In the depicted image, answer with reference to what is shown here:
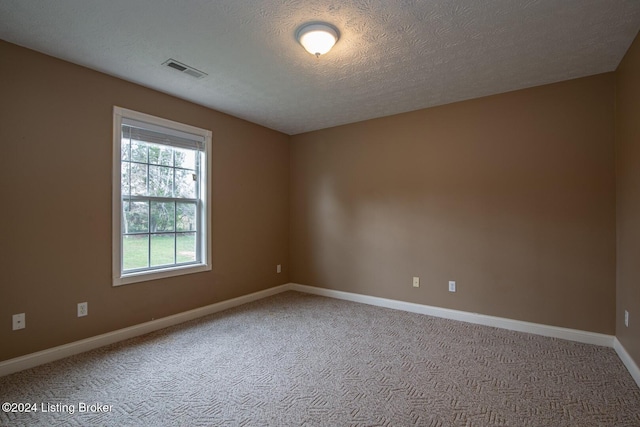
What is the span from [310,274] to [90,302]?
2868mm

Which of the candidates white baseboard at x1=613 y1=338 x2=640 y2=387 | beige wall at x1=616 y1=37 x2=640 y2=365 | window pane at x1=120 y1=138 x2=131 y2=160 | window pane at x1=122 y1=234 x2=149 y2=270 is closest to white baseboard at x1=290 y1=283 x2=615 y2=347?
white baseboard at x1=613 y1=338 x2=640 y2=387

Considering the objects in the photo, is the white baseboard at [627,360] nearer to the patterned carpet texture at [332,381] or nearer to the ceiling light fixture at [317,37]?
the patterned carpet texture at [332,381]

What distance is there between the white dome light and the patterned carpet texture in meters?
2.47

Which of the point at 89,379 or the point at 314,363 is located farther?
the point at 314,363

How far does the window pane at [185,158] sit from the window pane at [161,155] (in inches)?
3.4

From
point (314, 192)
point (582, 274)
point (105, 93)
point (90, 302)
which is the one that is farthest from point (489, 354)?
point (105, 93)

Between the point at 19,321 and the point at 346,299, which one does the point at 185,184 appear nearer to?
the point at 19,321

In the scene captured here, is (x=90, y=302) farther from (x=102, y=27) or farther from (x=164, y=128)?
(x=102, y=27)

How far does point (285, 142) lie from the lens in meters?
5.15

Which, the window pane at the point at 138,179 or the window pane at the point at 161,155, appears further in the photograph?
the window pane at the point at 161,155

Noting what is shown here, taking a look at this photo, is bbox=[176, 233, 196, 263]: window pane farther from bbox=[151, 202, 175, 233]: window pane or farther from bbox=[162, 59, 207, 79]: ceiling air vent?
bbox=[162, 59, 207, 79]: ceiling air vent

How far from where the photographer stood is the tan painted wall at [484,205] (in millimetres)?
3010

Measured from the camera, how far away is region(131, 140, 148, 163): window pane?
3.24 metres

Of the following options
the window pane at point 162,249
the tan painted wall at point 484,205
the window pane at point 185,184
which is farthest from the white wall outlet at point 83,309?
the tan painted wall at point 484,205
